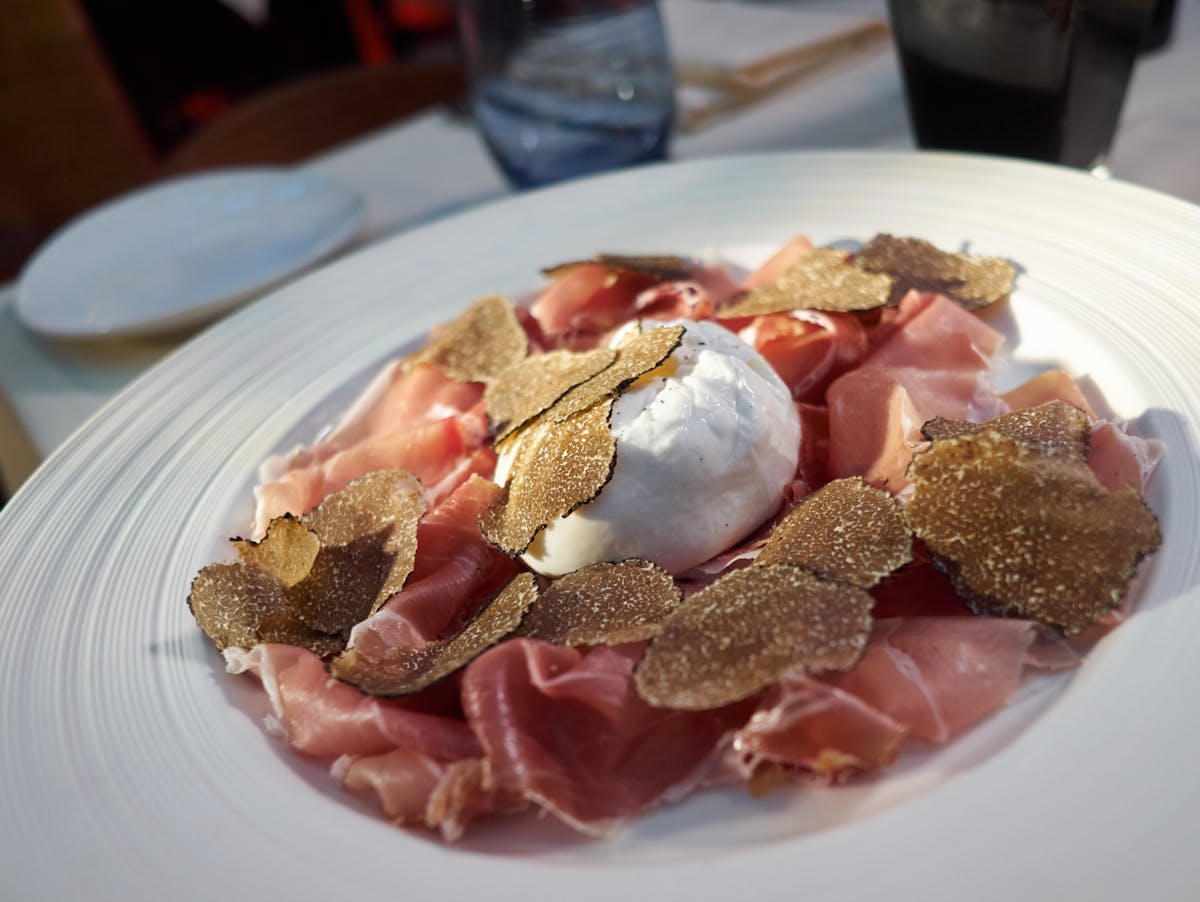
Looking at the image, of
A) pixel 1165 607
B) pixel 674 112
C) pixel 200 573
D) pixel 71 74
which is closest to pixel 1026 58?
pixel 674 112

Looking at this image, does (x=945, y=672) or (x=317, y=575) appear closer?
(x=945, y=672)

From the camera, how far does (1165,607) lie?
2.90 feet

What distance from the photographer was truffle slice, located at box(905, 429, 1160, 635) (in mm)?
919

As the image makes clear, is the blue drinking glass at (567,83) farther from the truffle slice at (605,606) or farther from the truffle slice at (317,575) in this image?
the truffle slice at (605,606)

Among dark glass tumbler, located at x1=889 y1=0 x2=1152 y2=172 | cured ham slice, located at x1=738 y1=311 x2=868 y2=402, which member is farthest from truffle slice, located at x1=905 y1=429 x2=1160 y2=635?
dark glass tumbler, located at x1=889 y1=0 x2=1152 y2=172

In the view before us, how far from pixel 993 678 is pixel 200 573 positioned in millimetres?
845

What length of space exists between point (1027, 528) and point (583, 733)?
454 millimetres

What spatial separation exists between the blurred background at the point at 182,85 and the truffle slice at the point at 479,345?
1.64 m

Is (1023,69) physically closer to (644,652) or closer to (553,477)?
(553,477)

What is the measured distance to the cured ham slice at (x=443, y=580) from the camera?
44.3 inches

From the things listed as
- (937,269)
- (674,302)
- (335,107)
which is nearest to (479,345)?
(674,302)

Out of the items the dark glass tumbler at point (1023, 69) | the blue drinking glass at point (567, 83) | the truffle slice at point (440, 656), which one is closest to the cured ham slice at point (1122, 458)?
the truffle slice at point (440, 656)

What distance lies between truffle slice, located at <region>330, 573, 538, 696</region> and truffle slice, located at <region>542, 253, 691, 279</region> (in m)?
0.59

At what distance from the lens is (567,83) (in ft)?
6.70
